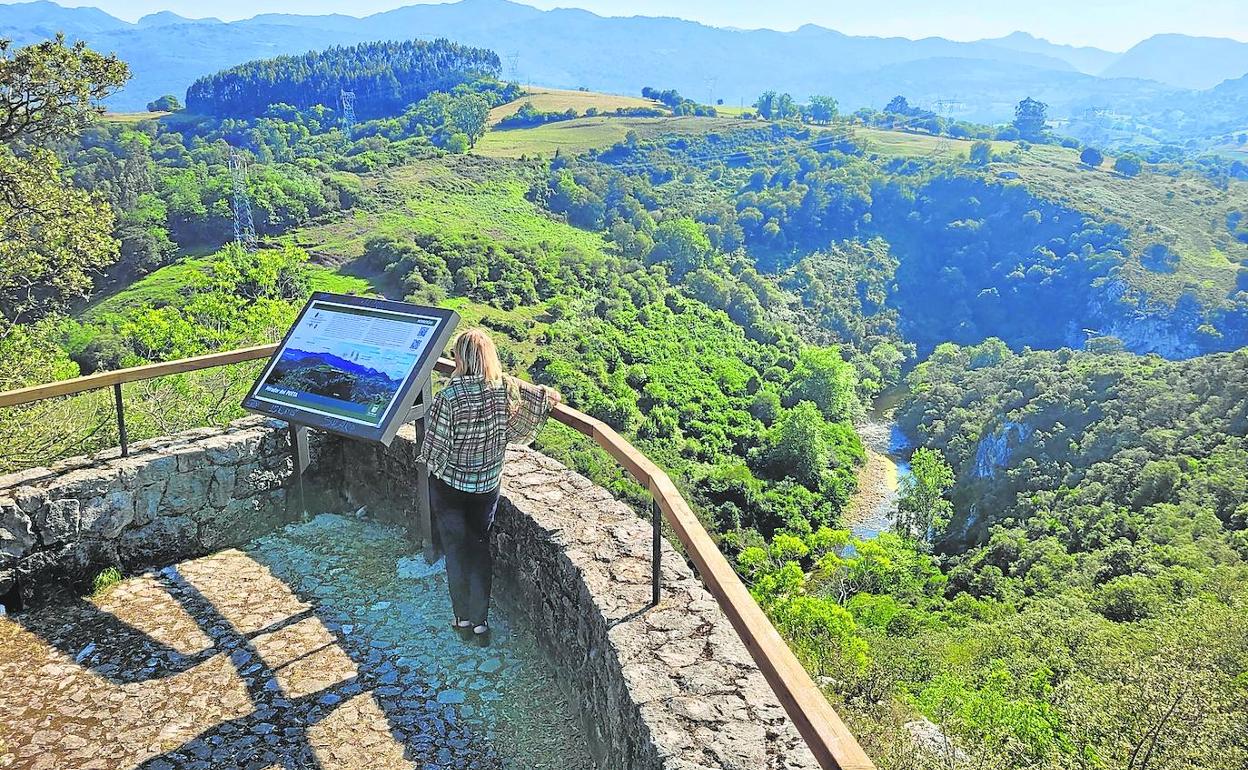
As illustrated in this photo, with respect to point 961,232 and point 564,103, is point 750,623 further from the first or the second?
point 564,103

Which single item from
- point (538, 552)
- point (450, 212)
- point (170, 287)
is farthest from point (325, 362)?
point (450, 212)

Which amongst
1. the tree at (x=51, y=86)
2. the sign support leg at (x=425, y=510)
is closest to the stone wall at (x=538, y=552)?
the sign support leg at (x=425, y=510)

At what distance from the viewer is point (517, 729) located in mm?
3480

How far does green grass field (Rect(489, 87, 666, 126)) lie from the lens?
118m

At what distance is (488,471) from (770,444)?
150ft

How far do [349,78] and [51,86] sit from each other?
425ft

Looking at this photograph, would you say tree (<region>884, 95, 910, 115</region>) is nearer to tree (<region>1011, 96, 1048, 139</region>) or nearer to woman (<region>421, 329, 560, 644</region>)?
tree (<region>1011, 96, 1048, 139</region>)

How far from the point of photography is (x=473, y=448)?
3.71 meters

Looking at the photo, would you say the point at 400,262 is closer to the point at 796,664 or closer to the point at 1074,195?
the point at 796,664

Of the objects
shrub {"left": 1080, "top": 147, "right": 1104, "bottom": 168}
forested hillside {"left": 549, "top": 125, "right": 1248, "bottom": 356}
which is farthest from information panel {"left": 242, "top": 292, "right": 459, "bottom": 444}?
shrub {"left": 1080, "top": 147, "right": 1104, "bottom": 168}

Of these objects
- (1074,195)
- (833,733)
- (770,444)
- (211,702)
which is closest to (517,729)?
(211,702)

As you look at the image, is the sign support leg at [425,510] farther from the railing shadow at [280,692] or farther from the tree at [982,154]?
the tree at [982,154]

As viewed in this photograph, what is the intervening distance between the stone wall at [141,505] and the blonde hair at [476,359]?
7.56 ft

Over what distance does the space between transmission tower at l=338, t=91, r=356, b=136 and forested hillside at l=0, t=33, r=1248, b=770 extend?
2.24 m
